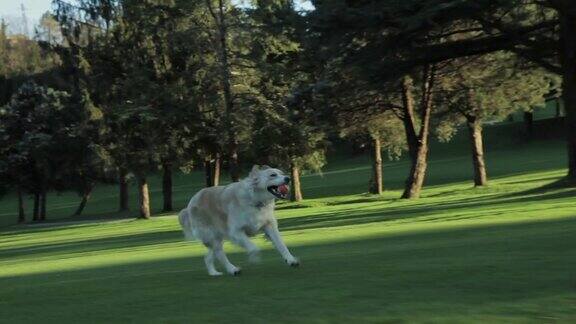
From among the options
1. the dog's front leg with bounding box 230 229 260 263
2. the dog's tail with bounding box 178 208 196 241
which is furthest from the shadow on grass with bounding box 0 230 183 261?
the dog's front leg with bounding box 230 229 260 263

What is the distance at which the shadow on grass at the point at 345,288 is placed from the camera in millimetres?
7699

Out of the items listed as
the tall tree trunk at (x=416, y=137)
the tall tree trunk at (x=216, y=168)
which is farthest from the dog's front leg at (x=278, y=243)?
the tall tree trunk at (x=216, y=168)

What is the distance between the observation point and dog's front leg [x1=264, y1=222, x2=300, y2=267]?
37.7ft

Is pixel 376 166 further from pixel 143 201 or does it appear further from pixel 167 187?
pixel 167 187

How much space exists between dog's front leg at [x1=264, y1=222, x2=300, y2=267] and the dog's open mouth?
0.52 m

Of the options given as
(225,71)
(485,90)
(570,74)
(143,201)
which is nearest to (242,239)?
(570,74)

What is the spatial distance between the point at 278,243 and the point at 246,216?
627 mm

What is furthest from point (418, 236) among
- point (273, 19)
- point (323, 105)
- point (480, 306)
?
point (323, 105)

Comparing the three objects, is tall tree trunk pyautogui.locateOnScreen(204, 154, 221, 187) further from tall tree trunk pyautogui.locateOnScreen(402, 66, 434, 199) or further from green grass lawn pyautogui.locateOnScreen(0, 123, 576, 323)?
green grass lawn pyautogui.locateOnScreen(0, 123, 576, 323)

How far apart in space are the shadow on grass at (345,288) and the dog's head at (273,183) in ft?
3.92

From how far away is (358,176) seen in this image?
261ft

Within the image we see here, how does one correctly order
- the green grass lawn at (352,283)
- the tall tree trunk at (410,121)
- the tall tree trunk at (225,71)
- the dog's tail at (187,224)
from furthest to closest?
the tall tree trunk at (225,71) < the tall tree trunk at (410,121) < the dog's tail at (187,224) < the green grass lawn at (352,283)

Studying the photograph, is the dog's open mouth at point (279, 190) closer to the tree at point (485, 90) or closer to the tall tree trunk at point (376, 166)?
the tree at point (485, 90)

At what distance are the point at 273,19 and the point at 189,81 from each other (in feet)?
73.1
